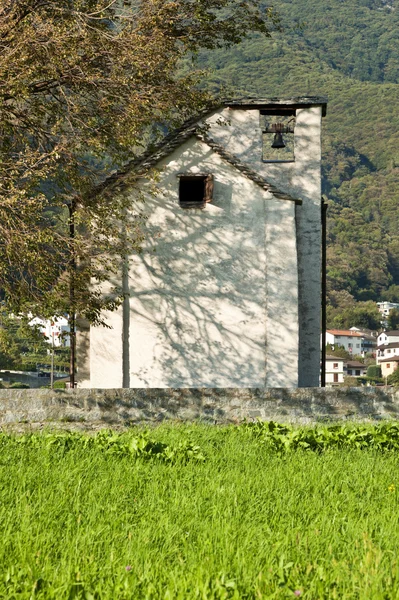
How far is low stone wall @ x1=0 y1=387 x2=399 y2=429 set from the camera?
35.4 ft

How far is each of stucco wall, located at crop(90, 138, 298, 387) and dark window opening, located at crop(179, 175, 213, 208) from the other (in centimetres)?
16

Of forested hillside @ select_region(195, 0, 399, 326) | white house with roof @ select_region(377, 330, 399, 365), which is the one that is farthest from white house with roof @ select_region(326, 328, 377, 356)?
white house with roof @ select_region(377, 330, 399, 365)

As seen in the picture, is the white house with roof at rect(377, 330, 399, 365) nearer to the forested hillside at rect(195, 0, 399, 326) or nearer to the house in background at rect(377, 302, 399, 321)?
the house in background at rect(377, 302, 399, 321)

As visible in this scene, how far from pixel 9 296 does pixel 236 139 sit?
8673 millimetres

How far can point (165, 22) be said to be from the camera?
15.4 metres

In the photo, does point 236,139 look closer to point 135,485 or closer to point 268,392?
point 268,392

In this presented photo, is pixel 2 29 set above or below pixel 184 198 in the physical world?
above

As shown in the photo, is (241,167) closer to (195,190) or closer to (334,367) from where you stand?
(195,190)

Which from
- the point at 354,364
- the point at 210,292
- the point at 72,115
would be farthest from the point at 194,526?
the point at 354,364

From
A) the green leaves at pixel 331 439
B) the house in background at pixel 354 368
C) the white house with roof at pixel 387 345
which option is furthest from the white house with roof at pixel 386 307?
the green leaves at pixel 331 439

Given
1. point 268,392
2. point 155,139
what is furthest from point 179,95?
point 268,392

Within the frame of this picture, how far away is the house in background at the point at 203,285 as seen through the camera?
17.5 meters

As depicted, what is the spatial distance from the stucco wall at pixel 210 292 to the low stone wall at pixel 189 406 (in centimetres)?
577

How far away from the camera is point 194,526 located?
4988 millimetres
